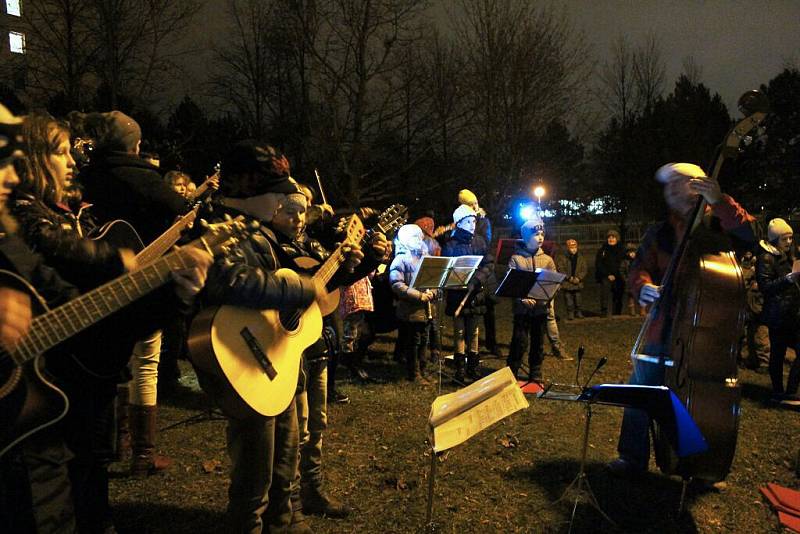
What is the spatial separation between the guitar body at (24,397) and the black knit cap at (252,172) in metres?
1.29

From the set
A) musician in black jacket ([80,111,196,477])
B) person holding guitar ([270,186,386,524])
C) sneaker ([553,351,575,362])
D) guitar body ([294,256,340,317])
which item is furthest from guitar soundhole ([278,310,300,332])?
sneaker ([553,351,575,362])

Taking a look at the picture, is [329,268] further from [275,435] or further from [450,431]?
[450,431]

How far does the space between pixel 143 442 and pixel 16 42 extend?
42.0 feet

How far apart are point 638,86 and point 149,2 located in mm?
22776

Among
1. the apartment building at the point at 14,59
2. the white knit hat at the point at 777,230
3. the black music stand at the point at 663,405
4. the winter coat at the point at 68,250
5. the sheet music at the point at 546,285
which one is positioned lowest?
the black music stand at the point at 663,405

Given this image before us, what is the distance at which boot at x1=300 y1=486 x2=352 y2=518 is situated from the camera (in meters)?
4.07

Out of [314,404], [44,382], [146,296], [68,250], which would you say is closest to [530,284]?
[314,404]

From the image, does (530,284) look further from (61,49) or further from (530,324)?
(61,49)

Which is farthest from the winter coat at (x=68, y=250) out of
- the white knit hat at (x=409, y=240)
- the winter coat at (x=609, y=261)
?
the winter coat at (x=609, y=261)

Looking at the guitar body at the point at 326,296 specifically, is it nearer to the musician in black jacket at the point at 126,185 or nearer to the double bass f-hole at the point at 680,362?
the musician in black jacket at the point at 126,185

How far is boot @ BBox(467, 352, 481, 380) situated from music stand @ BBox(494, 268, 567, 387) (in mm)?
1230

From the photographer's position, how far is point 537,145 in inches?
711

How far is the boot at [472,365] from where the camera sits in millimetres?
8219

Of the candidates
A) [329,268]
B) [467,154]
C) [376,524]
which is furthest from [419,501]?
[467,154]
